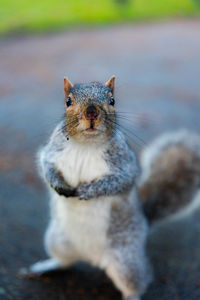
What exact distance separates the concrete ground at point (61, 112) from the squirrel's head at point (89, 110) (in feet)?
1.03

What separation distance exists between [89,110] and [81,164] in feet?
1.51

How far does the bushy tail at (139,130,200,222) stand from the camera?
261 centimetres

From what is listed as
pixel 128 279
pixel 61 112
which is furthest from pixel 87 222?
pixel 61 112

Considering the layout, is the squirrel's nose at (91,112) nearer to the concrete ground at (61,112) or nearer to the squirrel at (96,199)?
the squirrel at (96,199)

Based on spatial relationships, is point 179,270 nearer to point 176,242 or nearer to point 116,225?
point 176,242

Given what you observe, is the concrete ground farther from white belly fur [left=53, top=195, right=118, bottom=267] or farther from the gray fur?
white belly fur [left=53, top=195, right=118, bottom=267]

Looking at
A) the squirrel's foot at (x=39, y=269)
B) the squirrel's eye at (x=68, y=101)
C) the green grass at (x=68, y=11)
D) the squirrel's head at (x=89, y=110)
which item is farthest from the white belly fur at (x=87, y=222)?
the green grass at (x=68, y=11)

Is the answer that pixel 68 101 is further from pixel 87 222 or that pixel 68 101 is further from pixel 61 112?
pixel 61 112

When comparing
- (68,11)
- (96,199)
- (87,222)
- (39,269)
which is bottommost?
(39,269)

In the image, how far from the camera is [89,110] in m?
1.68

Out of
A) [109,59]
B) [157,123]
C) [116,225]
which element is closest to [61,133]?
[116,225]

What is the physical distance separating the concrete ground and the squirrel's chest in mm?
252

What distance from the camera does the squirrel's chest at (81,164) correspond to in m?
2.03

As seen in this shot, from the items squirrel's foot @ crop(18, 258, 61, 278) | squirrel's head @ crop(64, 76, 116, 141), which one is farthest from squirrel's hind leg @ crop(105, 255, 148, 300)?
squirrel's head @ crop(64, 76, 116, 141)
